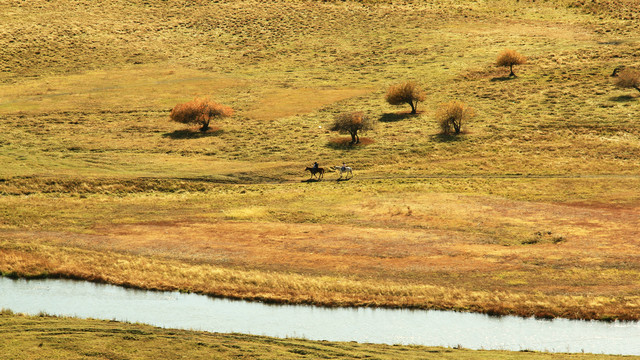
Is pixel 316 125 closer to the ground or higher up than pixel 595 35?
closer to the ground

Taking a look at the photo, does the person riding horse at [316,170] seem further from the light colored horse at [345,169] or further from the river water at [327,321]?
the river water at [327,321]

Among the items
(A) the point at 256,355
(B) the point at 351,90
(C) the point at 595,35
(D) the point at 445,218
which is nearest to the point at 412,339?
(A) the point at 256,355

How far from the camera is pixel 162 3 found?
156 m

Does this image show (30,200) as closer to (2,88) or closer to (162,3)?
(2,88)

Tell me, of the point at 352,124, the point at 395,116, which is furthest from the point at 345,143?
the point at 395,116

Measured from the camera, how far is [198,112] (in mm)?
91875

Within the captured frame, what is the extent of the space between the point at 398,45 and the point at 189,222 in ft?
272

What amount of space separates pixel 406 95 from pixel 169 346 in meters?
69.5

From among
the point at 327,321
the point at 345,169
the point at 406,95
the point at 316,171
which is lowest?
the point at 327,321

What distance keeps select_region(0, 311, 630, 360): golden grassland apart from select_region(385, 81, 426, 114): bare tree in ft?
215

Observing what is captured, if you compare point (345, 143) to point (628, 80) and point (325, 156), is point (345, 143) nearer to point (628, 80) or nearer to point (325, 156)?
point (325, 156)

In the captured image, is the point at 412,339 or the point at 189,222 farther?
the point at 189,222

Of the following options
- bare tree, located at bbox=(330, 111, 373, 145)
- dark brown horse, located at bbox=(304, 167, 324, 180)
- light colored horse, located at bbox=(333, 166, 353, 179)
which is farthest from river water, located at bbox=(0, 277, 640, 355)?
bare tree, located at bbox=(330, 111, 373, 145)

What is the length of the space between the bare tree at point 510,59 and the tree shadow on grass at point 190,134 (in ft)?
159
